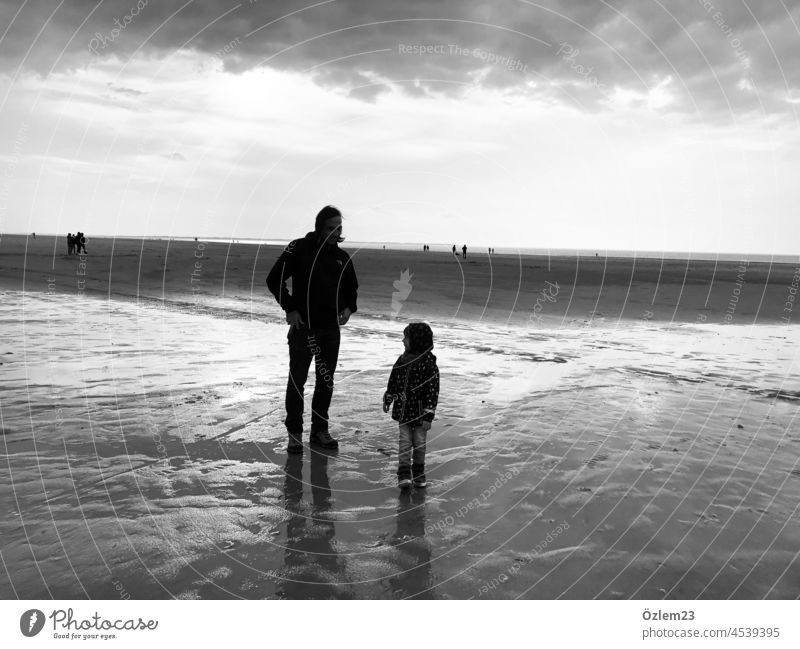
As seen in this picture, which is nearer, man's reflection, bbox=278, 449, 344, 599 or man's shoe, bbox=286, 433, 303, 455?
man's reflection, bbox=278, 449, 344, 599

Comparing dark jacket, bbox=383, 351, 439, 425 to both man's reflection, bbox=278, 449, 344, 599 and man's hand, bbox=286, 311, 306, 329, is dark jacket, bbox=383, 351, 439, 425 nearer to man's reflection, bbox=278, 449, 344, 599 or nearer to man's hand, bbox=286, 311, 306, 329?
man's reflection, bbox=278, 449, 344, 599

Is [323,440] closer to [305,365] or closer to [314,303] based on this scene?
[305,365]

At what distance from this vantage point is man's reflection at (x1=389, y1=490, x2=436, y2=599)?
12.5ft

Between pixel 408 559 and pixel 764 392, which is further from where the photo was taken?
pixel 764 392

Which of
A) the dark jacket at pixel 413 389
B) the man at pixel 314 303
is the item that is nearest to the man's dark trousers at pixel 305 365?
the man at pixel 314 303

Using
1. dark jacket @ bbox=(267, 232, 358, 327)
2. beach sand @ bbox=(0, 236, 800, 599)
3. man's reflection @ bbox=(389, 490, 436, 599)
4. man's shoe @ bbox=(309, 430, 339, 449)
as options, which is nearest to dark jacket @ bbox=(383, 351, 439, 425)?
beach sand @ bbox=(0, 236, 800, 599)

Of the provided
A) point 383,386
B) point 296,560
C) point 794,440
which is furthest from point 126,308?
point 794,440

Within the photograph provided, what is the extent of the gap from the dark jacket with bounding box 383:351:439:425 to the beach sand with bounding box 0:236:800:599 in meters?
0.66

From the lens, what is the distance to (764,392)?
9570 mm

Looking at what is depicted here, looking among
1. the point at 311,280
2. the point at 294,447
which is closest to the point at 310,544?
the point at 294,447

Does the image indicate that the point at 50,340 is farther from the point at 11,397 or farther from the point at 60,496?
the point at 60,496

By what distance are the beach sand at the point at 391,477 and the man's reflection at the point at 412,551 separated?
0.02 m

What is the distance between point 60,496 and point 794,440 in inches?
326

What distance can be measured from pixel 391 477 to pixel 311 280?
8.10 ft
